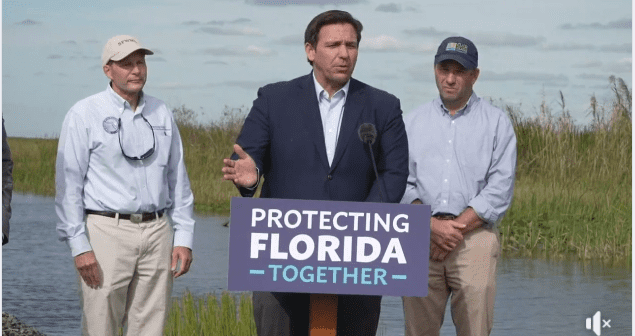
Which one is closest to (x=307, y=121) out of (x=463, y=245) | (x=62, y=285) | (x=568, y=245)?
(x=463, y=245)

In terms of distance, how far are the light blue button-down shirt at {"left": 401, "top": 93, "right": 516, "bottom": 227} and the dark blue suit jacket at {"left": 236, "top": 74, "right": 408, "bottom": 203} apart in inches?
23.1

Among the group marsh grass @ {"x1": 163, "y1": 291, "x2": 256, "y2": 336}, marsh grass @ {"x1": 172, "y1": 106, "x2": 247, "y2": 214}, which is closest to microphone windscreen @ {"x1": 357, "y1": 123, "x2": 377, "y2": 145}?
marsh grass @ {"x1": 163, "y1": 291, "x2": 256, "y2": 336}

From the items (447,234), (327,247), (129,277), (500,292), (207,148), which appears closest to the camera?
(327,247)

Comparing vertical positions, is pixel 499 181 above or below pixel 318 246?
above

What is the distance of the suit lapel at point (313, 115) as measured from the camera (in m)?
4.89

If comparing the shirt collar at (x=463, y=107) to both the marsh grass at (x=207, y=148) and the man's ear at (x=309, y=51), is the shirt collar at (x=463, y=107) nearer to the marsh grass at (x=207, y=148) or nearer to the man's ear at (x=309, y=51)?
the man's ear at (x=309, y=51)

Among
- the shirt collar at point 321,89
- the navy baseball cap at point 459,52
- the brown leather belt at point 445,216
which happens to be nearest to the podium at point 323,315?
the shirt collar at point 321,89

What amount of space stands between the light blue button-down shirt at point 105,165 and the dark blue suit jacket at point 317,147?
0.62m

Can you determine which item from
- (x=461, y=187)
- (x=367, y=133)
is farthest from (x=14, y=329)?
(x=367, y=133)

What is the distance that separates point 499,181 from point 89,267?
193 cm

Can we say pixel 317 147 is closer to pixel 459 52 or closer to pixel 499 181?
pixel 459 52

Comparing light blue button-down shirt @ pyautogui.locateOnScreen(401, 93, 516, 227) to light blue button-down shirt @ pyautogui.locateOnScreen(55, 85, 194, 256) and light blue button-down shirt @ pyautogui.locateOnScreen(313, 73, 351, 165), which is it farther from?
light blue button-down shirt @ pyautogui.locateOnScreen(55, 85, 194, 256)

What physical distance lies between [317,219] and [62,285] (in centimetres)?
765

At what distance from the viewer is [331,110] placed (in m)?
4.99
